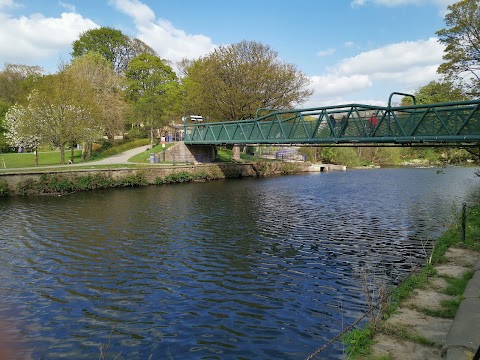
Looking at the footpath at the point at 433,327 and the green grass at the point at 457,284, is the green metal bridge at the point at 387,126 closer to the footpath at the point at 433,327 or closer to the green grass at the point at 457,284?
the green grass at the point at 457,284

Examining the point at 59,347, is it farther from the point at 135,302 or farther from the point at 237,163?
the point at 237,163

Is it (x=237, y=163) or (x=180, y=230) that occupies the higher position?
(x=237, y=163)

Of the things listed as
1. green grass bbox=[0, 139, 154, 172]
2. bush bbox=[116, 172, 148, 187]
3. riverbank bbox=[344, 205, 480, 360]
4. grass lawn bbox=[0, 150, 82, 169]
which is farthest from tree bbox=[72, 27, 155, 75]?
riverbank bbox=[344, 205, 480, 360]

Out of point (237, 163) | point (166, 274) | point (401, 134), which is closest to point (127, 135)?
point (237, 163)

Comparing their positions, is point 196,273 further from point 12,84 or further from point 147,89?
point 12,84

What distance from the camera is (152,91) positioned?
56.3 meters

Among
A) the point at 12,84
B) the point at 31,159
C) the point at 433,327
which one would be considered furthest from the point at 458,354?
the point at 12,84

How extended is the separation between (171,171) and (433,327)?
3462 cm

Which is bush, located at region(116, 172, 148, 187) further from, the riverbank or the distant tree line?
the riverbank

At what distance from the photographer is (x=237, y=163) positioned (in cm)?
4816

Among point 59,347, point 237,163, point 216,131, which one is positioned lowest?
point 59,347

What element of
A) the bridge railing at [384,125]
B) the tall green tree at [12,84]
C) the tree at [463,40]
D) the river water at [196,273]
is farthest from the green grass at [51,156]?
the tree at [463,40]

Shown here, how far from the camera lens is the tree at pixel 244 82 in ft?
157

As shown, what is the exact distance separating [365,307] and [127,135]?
60.6m
